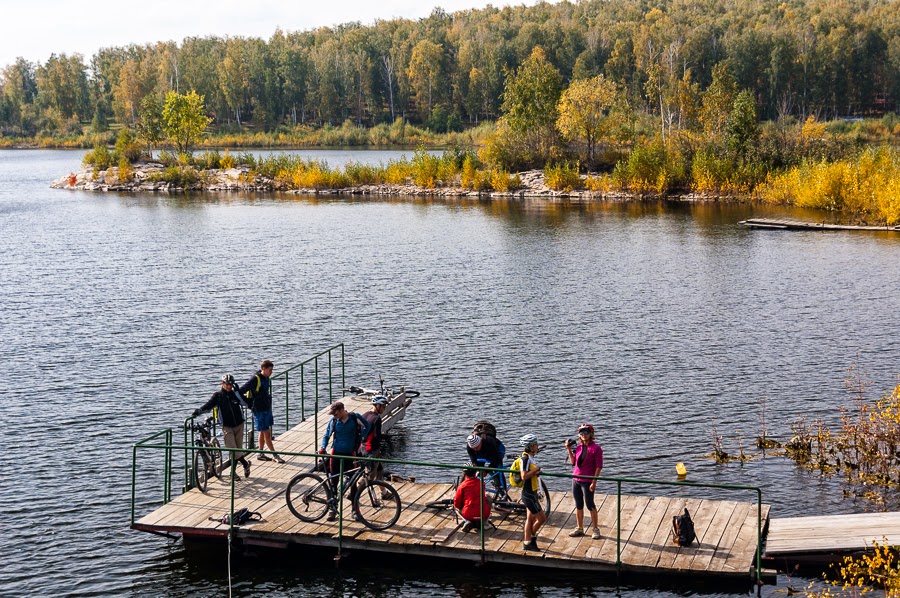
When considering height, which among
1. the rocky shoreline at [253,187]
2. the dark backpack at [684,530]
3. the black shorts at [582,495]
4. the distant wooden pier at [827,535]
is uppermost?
the rocky shoreline at [253,187]

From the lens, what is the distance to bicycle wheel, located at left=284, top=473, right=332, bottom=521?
2397 centimetres

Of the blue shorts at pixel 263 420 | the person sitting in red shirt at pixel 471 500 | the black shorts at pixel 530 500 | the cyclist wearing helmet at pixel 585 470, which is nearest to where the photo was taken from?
the black shorts at pixel 530 500

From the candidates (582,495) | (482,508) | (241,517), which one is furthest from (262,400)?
(582,495)

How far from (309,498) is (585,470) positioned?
6.93 m

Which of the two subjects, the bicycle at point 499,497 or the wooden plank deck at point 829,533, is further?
the bicycle at point 499,497

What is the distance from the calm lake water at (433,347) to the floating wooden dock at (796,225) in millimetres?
1911

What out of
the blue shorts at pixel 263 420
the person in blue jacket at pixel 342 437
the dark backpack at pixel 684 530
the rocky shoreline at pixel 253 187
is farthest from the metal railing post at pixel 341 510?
the rocky shoreline at pixel 253 187

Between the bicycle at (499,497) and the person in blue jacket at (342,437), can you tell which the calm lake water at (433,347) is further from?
the person in blue jacket at (342,437)

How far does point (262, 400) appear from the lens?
91.0 ft

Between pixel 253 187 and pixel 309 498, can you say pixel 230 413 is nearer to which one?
pixel 309 498

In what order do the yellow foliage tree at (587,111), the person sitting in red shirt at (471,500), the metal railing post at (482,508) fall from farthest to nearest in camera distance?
1. the yellow foliage tree at (587,111)
2. the person sitting in red shirt at (471,500)
3. the metal railing post at (482,508)

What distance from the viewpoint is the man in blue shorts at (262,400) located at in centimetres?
2748

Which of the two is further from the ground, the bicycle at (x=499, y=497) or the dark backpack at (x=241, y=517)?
the bicycle at (x=499, y=497)

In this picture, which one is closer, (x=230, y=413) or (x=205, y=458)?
(x=205, y=458)
